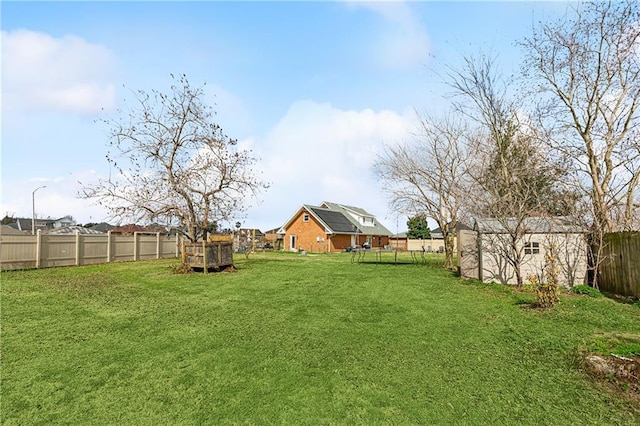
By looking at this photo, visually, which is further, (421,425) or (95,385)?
(95,385)

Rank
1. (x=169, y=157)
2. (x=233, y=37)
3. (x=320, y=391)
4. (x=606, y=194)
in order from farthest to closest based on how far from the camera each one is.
→ (x=169, y=157)
(x=606, y=194)
(x=233, y=37)
(x=320, y=391)

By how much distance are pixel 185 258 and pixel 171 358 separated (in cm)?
947

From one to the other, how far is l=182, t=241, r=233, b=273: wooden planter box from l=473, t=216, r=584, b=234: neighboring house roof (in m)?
9.65

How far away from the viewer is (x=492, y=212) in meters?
11.8

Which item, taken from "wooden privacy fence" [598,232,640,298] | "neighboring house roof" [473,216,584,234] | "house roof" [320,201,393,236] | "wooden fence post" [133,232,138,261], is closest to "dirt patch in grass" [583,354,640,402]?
"wooden privacy fence" [598,232,640,298]

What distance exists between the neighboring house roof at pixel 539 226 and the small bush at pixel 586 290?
1.78 metres

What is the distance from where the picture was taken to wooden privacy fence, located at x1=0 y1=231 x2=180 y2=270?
13742mm

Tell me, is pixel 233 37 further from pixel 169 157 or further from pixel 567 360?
pixel 567 360

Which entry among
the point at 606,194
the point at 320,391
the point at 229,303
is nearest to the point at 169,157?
the point at 229,303

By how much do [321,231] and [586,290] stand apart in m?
24.9

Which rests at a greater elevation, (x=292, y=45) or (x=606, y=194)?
(x=292, y=45)

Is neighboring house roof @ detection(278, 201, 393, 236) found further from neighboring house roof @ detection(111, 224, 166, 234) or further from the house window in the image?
the house window

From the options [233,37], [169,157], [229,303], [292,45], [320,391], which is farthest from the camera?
[169,157]

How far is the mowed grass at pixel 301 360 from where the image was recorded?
3.43m
